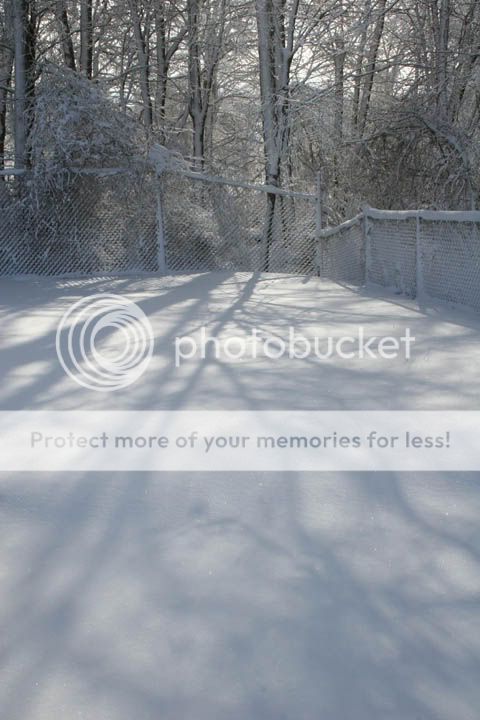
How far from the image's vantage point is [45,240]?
1448 centimetres

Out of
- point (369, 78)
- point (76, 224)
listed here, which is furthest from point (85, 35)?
point (76, 224)

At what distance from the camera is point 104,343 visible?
312 inches

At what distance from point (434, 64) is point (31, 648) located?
1291 centimetres

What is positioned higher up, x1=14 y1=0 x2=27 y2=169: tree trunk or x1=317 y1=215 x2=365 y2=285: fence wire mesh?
x1=14 y1=0 x2=27 y2=169: tree trunk

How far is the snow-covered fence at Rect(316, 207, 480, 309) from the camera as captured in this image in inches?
357

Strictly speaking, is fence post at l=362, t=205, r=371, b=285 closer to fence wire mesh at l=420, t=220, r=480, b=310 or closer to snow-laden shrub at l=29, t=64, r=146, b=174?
fence wire mesh at l=420, t=220, r=480, b=310

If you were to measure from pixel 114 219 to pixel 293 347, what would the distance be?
7661 mm

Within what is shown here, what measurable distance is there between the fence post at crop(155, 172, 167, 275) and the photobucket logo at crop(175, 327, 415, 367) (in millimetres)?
6439

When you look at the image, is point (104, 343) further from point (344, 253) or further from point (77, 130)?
point (77, 130)

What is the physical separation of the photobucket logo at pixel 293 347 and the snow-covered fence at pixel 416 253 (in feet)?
4.49

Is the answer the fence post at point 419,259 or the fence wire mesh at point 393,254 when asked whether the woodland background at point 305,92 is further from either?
the fence post at point 419,259

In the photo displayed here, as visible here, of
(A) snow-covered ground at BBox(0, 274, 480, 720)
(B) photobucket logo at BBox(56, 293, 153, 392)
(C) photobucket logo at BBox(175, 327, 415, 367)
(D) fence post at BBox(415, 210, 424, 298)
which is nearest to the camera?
(A) snow-covered ground at BBox(0, 274, 480, 720)

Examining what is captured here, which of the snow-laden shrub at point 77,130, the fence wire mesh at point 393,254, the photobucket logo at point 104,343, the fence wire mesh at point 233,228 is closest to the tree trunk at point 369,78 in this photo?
the fence wire mesh at point 233,228
